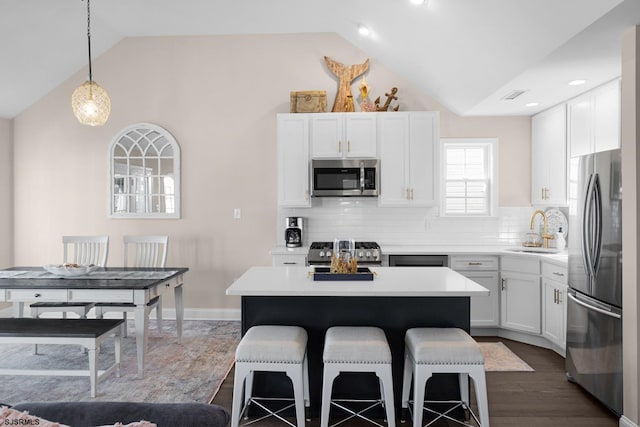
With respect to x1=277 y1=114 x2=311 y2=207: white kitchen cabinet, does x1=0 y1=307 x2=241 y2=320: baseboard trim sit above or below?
below

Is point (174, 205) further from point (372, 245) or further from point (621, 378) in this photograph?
point (621, 378)

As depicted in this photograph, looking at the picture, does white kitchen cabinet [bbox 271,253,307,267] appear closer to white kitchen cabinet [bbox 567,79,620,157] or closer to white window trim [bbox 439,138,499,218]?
white window trim [bbox 439,138,499,218]

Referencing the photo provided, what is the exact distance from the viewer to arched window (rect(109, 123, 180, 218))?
516 cm

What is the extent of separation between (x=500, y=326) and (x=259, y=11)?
4092mm

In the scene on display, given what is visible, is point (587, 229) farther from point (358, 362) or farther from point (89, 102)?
point (89, 102)

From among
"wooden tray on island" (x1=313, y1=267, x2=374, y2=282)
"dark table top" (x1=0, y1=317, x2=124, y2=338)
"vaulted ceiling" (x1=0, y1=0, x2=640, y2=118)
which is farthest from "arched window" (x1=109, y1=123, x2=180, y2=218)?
"wooden tray on island" (x1=313, y1=267, x2=374, y2=282)

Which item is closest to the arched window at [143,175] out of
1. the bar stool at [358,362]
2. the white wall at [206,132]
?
the white wall at [206,132]

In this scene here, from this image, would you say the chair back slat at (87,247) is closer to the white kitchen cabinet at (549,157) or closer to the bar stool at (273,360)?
the bar stool at (273,360)

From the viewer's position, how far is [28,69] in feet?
15.5

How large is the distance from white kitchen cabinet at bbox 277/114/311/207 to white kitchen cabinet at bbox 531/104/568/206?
250cm

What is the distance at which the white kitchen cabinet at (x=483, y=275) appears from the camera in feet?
14.4

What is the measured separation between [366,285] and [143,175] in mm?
3618

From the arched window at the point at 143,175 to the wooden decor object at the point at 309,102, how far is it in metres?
1.51

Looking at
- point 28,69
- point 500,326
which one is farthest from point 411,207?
point 28,69
